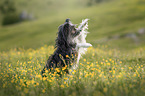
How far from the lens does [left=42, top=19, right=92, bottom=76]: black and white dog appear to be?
5121mm

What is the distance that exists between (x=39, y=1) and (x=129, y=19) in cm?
9639

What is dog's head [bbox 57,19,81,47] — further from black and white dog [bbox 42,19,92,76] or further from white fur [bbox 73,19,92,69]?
white fur [bbox 73,19,92,69]

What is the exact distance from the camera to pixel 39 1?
5015 inches

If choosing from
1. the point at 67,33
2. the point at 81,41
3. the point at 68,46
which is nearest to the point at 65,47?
the point at 68,46

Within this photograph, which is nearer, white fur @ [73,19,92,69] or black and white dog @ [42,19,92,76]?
black and white dog @ [42,19,92,76]

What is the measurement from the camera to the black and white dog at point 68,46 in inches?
202

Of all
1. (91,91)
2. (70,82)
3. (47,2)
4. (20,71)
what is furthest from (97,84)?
(47,2)

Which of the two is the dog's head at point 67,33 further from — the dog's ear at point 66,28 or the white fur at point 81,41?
the white fur at point 81,41

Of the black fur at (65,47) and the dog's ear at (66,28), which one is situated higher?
the dog's ear at (66,28)

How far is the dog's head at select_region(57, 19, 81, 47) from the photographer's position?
16.7 feet

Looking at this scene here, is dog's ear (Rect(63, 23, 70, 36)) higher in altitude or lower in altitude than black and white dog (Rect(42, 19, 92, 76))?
higher

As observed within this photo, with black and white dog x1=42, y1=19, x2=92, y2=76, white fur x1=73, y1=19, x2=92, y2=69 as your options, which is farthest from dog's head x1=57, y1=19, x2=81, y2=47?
white fur x1=73, y1=19, x2=92, y2=69

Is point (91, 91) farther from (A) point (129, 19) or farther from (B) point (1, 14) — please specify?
(B) point (1, 14)

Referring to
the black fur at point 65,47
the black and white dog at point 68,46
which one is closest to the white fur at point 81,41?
the black and white dog at point 68,46
